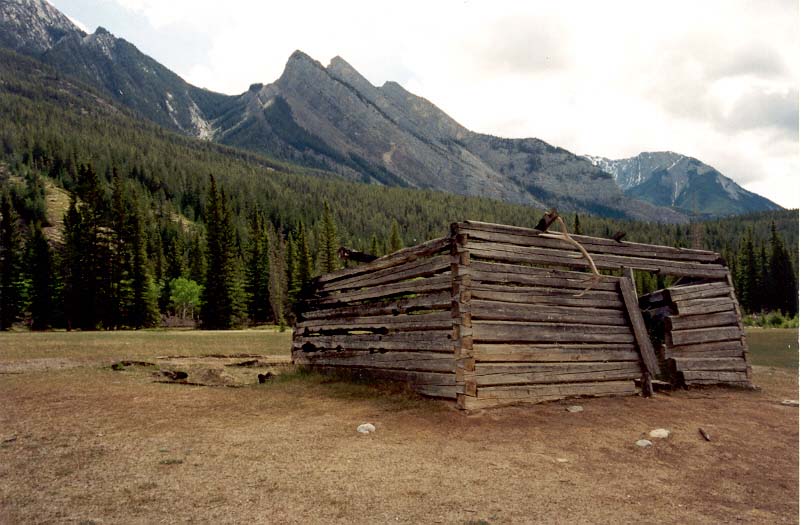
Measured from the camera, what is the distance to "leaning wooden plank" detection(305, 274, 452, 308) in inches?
412

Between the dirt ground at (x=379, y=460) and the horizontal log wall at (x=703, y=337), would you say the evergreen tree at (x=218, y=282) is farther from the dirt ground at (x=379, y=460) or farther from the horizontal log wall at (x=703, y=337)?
the horizontal log wall at (x=703, y=337)

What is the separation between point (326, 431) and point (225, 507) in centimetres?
330

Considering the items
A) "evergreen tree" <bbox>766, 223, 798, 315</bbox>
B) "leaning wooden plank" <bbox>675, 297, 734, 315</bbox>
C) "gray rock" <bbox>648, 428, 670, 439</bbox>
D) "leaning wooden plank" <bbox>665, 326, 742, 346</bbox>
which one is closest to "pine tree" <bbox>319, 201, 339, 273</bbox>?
"leaning wooden plank" <bbox>675, 297, 734, 315</bbox>

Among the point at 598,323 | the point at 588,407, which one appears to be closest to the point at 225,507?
the point at 588,407

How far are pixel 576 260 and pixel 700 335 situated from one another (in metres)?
4.43

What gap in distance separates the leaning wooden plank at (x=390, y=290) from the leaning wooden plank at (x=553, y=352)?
60.8 inches

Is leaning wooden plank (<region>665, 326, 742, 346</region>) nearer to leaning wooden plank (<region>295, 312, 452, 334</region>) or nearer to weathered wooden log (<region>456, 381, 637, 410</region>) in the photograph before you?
weathered wooden log (<region>456, 381, 637, 410</region>)

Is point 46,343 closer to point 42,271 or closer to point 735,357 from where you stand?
point 735,357

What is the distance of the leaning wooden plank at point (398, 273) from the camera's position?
1053cm

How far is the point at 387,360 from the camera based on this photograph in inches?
466

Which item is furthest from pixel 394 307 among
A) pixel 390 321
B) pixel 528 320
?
pixel 528 320

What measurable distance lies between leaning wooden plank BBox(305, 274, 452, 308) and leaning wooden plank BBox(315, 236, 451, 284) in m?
0.53

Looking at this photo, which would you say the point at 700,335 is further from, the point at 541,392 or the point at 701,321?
the point at 541,392

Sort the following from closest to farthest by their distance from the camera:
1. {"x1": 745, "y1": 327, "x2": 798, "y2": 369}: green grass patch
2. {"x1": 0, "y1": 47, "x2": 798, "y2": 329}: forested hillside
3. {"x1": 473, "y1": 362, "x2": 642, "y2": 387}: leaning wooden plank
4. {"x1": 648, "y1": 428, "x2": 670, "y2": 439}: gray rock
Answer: {"x1": 648, "y1": 428, "x2": 670, "y2": 439}: gray rock
{"x1": 473, "y1": 362, "x2": 642, "y2": 387}: leaning wooden plank
{"x1": 745, "y1": 327, "x2": 798, "y2": 369}: green grass patch
{"x1": 0, "y1": 47, "x2": 798, "y2": 329}: forested hillside
